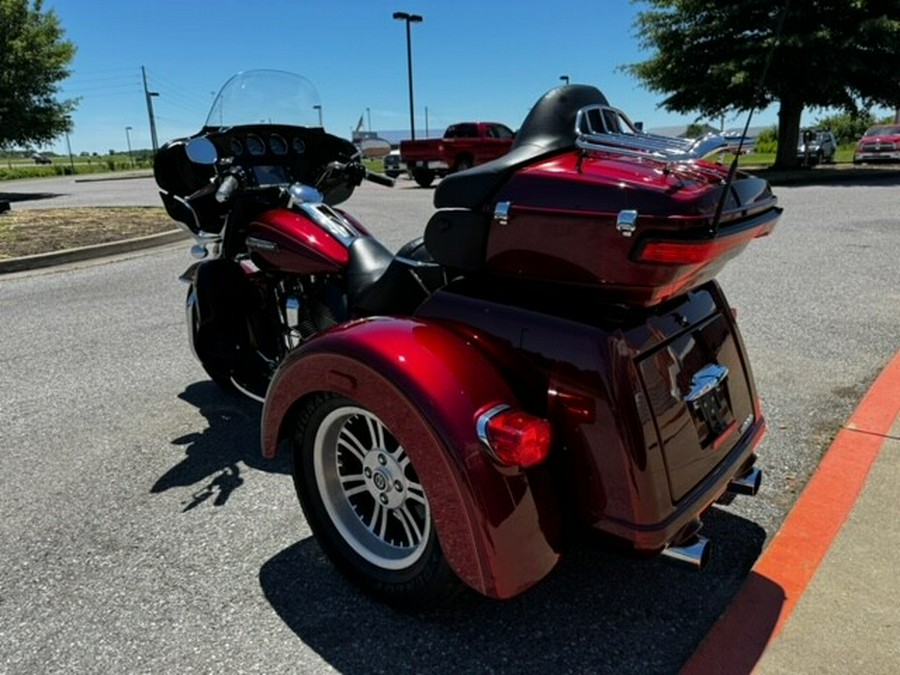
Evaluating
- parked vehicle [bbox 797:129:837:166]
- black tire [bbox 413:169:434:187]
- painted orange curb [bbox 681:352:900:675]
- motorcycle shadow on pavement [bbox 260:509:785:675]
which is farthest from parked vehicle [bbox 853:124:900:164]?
motorcycle shadow on pavement [bbox 260:509:785:675]

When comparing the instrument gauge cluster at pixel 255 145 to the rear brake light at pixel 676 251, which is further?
the instrument gauge cluster at pixel 255 145

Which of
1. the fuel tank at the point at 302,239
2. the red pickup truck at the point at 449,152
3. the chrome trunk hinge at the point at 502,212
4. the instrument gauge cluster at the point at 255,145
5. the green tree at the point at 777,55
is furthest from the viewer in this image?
the red pickup truck at the point at 449,152

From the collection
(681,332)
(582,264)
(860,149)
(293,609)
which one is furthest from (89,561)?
(860,149)

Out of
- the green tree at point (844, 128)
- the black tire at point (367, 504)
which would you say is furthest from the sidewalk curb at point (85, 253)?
the green tree at point (844, 128)

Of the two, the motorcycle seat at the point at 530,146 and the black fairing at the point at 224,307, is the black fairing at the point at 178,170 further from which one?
the motorcycle seat at the point at 530,146

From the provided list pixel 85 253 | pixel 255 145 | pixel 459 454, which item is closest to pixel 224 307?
pixel 255 145

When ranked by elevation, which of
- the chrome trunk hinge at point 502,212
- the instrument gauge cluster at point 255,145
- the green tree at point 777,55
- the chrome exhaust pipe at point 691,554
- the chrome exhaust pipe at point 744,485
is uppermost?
the green tree at point 777,55

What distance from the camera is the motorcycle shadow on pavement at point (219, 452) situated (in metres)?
3.16

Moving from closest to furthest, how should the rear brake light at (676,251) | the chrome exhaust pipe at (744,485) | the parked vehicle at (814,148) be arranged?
the rear brake light at (676,251), the chrome exhaust pipe at (744,485), the parked vehicle at (814,148)

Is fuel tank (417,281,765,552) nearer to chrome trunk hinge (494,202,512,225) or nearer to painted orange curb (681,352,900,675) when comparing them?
chrome trunk hinge (494,202,512,225)

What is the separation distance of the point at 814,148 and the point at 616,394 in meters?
27.1

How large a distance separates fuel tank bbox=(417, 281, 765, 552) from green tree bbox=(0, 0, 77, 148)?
26533 millimetres

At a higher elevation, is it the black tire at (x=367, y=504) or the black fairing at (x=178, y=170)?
the black fairing at (x=178, y=170)

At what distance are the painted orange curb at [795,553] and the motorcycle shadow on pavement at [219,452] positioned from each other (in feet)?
6.57
